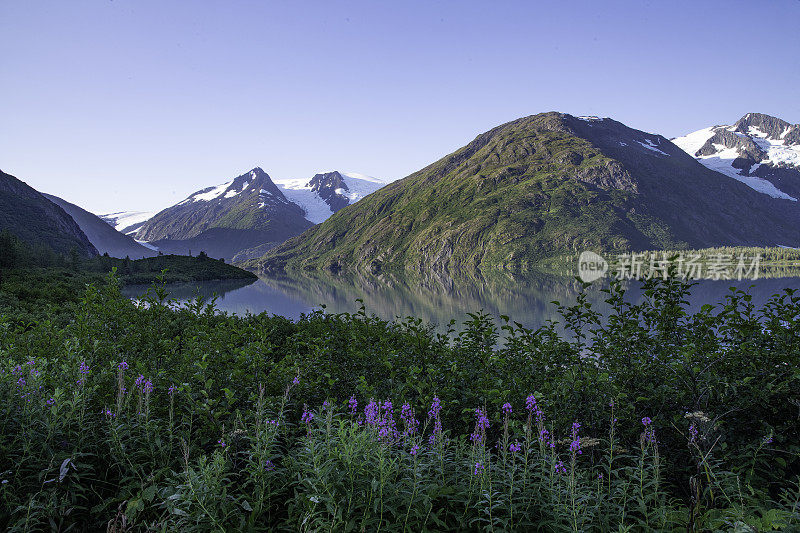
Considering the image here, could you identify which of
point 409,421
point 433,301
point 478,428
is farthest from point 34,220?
point 478,428

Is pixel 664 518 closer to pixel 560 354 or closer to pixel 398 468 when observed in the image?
pixel 398 468

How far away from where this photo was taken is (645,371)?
6.59 meters

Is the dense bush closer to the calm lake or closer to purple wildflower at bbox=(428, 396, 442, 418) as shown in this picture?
purple wildflower at bbox=(428, 396, 442, 418)

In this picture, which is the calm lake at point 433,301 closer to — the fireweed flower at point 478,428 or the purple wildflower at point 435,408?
the purple wildflower at point 435,408

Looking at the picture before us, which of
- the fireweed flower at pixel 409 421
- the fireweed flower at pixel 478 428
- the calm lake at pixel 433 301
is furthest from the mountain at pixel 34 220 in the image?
the fireweed flower at pixel 478 428

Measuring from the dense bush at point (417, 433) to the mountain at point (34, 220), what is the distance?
158 m

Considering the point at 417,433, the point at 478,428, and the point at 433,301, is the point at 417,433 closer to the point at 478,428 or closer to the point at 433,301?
the point at 478,428

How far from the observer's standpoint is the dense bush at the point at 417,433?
3918 mm

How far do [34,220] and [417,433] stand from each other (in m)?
211

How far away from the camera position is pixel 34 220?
157625mm

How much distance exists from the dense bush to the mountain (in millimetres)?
158452

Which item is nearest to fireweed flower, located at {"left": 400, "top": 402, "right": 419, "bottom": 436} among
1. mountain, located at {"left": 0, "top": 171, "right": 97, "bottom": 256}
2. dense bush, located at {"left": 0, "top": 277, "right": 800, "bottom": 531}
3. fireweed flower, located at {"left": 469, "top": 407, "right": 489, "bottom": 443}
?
dense bush, located at {"left": 0, "top": 277, "right": 800, "bottom": 531}

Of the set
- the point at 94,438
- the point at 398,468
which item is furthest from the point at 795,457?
the point at 94,438

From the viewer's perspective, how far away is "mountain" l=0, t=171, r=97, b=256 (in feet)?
466
